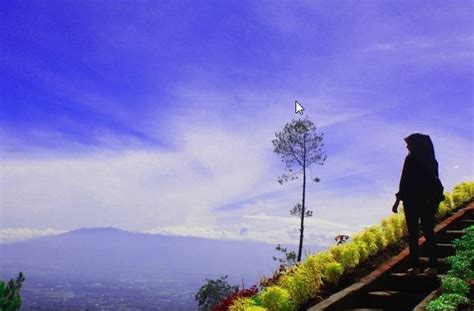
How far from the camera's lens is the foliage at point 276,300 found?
9195 millimetres

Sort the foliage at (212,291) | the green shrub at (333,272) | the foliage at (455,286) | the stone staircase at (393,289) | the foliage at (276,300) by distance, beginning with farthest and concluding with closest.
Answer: the foliage at (212,291), the green shrub at (333,272), the stone staircase at (393,289), the foliage at (276,300), the foliage at (455,286)

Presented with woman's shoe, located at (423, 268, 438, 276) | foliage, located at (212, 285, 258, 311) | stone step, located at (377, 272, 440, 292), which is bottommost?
foliage, located at (212, 285, 258, 311)

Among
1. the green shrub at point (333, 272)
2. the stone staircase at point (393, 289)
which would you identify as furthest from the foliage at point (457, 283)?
the green shrub at point (333, 272)

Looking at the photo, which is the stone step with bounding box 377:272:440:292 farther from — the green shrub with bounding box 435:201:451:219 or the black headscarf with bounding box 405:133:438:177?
the green shrub with bounding box 435:201:451:219

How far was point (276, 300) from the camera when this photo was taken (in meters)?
9.24

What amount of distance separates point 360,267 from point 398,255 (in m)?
1.17

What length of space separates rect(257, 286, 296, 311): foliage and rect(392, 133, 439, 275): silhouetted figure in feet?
11.2

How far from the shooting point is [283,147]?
1214 inches

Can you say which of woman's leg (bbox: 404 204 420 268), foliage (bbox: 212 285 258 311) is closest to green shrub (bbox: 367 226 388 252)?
woman's leg (bbox: 404 204 420 268)

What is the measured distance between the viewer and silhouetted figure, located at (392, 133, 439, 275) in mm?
11336

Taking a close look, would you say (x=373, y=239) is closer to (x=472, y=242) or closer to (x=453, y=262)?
(x=472, y=242)

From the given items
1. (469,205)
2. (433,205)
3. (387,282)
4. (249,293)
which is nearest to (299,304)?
(249,293)

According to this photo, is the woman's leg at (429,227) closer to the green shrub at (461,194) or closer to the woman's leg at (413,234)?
the woman's leg at (413,234)

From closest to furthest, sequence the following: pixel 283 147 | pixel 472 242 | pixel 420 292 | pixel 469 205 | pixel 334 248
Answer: pixel 420 292, pixel 472 242, pixel 334 248, pixel 469 205, pixel 283 147
